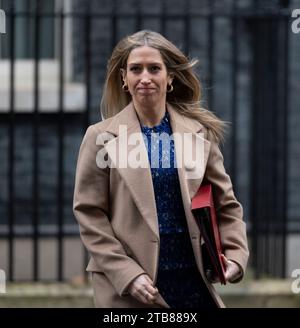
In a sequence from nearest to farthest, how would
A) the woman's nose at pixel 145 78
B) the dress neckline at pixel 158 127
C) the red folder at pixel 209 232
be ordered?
the red folder at pixel 209 232 < the woman's nose at pixel 145 78 < the dress neckline at pixel 158 127

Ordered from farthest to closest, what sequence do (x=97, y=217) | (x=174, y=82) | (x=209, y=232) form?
(x=174, y=82)
(x=97, y=217)
(x=209, y=232)

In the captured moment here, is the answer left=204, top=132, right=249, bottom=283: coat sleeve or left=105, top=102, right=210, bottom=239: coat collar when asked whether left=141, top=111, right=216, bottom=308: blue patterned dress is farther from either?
left=204, top=132, right=249, bottom=283: coat sleeve

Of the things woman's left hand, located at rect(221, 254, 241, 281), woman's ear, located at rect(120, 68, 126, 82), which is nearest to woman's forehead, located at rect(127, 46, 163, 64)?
woman's ear, located at rect(120, 68, 126, 82)

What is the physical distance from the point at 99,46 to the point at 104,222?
484 centimetres

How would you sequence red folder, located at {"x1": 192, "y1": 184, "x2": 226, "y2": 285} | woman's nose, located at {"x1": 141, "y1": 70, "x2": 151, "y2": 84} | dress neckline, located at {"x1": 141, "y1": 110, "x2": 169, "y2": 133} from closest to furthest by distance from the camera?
1. red folder, located at {"x1": 192, "y1": 184, "x2": 226, "y2": 285}
2. woman's nose, located at {"x1": 141, "y1": 70, "x2": 151, "y2": 84}
3. dress neckline, located at {"x1": 141, "y1": 110, "x2": 169, "y2": 133}

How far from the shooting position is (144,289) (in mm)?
4199

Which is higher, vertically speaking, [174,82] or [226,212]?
[174,82]

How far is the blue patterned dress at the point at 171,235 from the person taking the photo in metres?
4.25

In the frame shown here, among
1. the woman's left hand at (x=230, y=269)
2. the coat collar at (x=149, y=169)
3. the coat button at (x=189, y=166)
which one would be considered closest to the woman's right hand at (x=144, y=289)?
the coat collar at (x=149, y=169)

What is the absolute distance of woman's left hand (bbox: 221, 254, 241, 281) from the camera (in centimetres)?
428

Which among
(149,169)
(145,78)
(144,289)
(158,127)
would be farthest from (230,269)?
(145,78)

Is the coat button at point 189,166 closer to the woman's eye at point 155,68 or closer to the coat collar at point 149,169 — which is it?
the coat collar at point 149,169

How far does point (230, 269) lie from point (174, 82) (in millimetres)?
754

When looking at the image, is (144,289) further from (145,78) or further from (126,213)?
(145,78)
